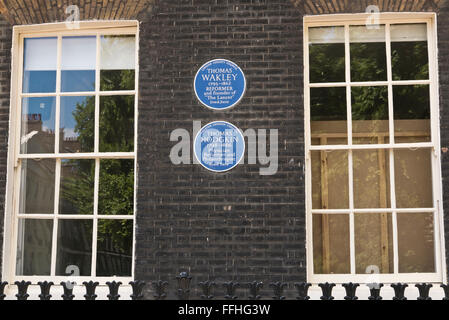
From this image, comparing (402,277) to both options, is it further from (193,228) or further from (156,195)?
(156,195)

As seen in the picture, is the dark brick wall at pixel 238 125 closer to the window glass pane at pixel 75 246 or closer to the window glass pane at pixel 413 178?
the window glass pane at pixel 413 178

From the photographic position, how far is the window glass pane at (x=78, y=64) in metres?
6.40

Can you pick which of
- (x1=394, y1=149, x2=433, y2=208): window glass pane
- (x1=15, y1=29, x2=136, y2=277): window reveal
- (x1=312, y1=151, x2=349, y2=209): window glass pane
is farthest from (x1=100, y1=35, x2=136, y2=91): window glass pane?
(x1=394, y1=149, x2=433, y2=208): window glass pane

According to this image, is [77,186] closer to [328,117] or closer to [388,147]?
[328,117]

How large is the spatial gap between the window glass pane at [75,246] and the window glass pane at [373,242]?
2.78 metres

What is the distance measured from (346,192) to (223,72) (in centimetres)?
178

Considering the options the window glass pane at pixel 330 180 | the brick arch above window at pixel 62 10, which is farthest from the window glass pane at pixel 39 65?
the window glass pane at pixel 330 180

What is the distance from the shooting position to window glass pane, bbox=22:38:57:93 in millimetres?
6461

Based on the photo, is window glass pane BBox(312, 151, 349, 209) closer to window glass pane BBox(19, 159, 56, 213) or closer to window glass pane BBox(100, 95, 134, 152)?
window glass pane BBox(100, 95, 134, 152)

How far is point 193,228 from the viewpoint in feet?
→ 19.5

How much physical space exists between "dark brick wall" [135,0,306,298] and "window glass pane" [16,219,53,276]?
103cm

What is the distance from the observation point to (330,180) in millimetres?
6086
